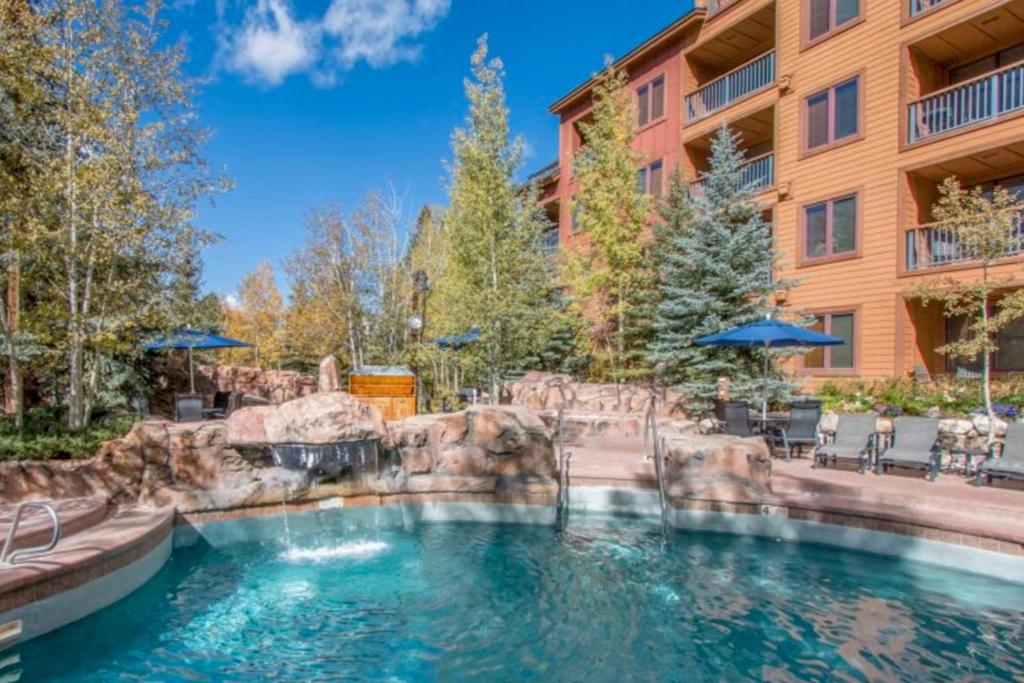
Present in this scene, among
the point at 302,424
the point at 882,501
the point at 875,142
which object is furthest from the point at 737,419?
the point at 875,142

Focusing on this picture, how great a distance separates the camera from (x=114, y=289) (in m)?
7.69

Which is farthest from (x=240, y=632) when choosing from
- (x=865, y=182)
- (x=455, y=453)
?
(x=865, y=182)

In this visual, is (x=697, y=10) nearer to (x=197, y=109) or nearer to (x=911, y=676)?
(x=197, y=109)

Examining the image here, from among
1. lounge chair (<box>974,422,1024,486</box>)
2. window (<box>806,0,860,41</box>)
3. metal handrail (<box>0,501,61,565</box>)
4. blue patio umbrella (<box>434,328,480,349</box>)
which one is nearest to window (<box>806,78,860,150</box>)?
window (<box>806,0,860,41</box>)

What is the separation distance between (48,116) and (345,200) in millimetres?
11639

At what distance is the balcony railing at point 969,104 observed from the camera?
11562 millimetres

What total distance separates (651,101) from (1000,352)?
39.7 ft

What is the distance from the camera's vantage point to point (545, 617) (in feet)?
16.0

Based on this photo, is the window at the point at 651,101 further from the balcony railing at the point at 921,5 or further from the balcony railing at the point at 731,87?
the balcony railing at the point at 921,5

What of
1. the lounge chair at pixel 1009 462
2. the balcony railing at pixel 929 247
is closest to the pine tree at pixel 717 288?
the balcony railing at pixel 929 247

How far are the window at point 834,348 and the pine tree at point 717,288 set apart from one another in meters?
1.39

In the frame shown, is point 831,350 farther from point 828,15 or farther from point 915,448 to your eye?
point 828,15

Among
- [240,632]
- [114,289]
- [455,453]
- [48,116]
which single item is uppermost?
[48,116]

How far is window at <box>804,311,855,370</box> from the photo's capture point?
13.8 metres
